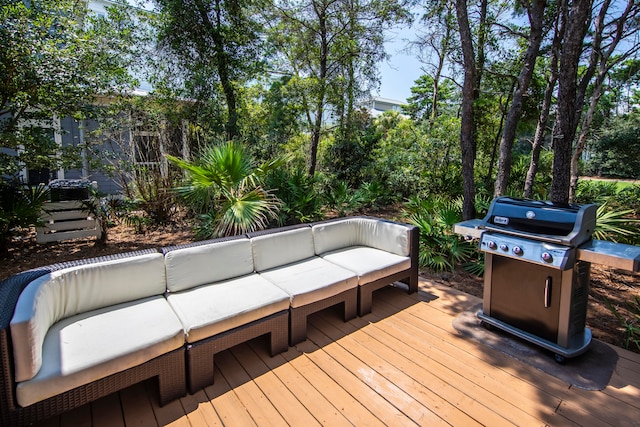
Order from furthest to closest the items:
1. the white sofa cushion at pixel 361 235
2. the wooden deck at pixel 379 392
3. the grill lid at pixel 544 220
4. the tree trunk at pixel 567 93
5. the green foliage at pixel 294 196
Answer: the green foliage at pixel 294 196
the white sofa cushion at pixel 361 235
the tree trunk at pixel 567 93
the grill lid at pixel 544 220
the wooden deck at pixel 379 392

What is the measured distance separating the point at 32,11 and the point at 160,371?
15.1ft

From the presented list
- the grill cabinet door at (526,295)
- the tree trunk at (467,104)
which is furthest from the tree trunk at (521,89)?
the grill cabinet door at (526,295)

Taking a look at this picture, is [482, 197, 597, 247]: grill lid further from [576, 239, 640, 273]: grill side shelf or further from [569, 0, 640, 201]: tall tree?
[569, 0, 640, 201]: tall tree

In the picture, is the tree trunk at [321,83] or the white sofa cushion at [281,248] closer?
the white sofa cushion at [281,248]

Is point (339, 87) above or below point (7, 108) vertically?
above

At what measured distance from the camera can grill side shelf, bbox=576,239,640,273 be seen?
1891 mm

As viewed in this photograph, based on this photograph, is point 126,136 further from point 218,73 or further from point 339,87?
point 339,87

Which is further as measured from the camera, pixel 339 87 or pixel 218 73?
pixel 339 87

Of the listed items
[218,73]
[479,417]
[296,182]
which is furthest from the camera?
[218,73]

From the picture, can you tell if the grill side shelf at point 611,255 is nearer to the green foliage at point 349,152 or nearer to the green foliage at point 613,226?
the green foliage at point 613,226

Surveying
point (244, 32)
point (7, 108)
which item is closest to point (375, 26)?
point (244, 32)

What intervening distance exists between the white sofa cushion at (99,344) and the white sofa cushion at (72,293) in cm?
6

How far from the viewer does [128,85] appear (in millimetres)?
5219

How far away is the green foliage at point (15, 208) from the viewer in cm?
396
